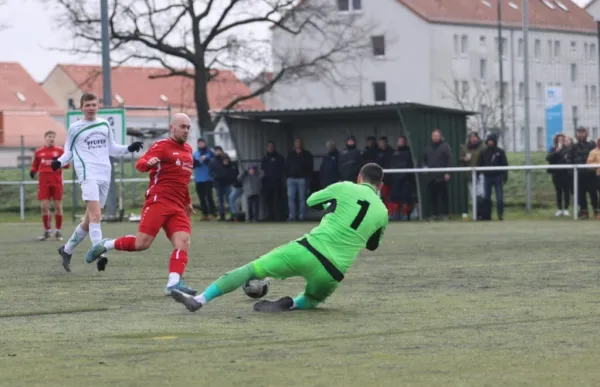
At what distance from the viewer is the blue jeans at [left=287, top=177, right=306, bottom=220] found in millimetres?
30781

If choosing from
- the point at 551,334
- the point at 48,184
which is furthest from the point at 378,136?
the point at 551,334

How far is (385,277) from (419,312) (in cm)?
361

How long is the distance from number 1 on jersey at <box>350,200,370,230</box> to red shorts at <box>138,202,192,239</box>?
2.17 metres

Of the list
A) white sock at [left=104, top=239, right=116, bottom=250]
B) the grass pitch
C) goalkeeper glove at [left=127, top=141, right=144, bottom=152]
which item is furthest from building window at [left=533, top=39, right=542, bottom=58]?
white sock at [left=104, top=239, right=116, bottom=250]

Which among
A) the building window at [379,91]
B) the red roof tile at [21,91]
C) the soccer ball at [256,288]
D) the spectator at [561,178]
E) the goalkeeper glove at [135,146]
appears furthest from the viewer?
the red roof tile at [21,91]

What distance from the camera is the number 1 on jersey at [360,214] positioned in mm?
10828

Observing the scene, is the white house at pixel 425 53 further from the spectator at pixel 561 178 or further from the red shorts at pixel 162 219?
the red shorts at pixel 162 219

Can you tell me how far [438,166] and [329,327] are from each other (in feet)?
65.4

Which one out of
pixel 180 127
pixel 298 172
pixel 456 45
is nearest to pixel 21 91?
pixel 456 45

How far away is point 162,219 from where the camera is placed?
41.1ft

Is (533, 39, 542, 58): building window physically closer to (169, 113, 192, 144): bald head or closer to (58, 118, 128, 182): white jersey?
(58, 118, 128, 182): white jersey

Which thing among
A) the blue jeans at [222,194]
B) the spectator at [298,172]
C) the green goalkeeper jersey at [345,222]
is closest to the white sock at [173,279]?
the green goalkeeper jersey at [345,222]

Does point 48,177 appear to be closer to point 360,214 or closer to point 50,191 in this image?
point 50,191

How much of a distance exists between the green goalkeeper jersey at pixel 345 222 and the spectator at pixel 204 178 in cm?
2082
